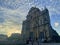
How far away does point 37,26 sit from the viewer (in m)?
38.8

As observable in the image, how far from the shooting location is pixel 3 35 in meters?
45.4

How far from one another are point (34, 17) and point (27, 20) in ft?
12.8

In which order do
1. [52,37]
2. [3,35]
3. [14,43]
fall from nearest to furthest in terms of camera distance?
[52,37] < [14,43] < [3,35]

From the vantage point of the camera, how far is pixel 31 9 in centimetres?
4166

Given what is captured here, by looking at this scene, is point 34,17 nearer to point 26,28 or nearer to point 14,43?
point 26,28

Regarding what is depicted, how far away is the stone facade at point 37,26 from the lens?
33250mm

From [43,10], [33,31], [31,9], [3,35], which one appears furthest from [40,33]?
[3,35]

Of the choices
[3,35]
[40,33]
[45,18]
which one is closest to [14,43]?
[40,33]

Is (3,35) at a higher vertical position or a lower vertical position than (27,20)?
lower

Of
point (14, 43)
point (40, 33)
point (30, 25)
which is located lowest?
point (14, 43)

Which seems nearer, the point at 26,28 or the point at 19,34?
the point at 26,28

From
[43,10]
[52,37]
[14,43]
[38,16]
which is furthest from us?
[38,16]

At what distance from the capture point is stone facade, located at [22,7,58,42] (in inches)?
1309

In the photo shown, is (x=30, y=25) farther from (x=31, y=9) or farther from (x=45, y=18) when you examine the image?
(x=45, y=18)
